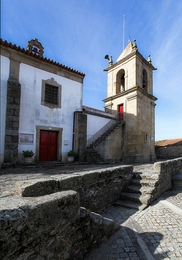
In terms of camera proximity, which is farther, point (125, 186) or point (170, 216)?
point (125, 186)

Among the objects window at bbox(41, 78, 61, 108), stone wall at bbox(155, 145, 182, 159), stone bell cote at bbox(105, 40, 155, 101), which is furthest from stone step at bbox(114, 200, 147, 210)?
stone wall at bbox(155, 145, 182, 159)

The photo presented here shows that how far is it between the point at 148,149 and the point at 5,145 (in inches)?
485

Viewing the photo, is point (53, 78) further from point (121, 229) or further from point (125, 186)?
point (121, 229)

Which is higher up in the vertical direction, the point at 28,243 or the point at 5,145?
the point at 5,145

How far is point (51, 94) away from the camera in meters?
9.88

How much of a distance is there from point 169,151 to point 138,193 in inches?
584

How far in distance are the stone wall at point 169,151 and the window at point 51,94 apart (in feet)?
45.5

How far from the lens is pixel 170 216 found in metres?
3.67

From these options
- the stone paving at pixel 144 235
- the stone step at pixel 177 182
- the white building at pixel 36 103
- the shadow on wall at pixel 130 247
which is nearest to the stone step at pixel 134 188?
the stone paving at pixel 144 235

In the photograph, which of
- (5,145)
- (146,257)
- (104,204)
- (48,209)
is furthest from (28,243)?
(5,145)

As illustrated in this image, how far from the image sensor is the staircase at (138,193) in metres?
4.36

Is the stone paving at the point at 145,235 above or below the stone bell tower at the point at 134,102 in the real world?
below

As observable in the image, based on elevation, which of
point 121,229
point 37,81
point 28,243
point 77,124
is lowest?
point 121,229

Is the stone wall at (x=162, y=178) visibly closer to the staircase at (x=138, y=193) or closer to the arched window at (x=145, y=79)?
the staircase at (x=138, y=193)
